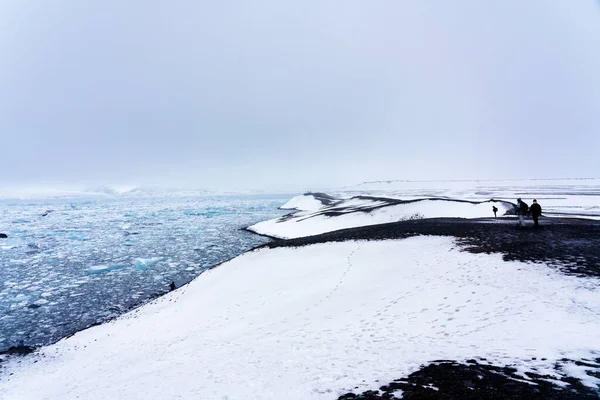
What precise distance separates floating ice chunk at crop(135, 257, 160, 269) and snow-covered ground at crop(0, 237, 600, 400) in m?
13.8

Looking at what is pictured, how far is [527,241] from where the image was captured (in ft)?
68.0

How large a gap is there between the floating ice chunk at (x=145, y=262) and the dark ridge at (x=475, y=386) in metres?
31.5

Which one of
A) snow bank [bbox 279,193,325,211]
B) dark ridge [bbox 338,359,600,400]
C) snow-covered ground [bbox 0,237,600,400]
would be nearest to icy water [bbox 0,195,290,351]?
snow-covered ground [bbox 0,237,600,400]

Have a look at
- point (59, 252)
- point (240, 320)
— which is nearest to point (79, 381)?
point (240, 320)

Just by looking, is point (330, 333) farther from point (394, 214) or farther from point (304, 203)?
point (304, 203)

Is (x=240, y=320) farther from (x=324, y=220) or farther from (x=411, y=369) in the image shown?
(x=324, y=220)

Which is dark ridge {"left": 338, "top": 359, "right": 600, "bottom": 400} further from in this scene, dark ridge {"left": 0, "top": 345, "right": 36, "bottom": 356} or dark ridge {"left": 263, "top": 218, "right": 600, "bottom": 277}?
dark ridge {"left": 0, "top": 345, "right": 36, "bottom": 356}

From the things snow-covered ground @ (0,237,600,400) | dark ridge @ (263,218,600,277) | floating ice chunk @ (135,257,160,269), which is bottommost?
floating ice chunk @ (135,257,160,269)

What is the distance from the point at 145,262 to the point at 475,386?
1373 inches

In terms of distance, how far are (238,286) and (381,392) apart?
1595cm

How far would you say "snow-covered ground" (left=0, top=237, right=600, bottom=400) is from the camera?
9383mm

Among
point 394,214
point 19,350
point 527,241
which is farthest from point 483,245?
point 394,214

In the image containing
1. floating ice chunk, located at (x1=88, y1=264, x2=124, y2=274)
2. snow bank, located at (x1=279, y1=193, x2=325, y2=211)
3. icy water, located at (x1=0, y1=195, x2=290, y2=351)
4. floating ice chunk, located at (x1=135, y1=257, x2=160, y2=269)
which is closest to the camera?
icy water, located at (x1=0, y1=195, x2=290, y2=351)

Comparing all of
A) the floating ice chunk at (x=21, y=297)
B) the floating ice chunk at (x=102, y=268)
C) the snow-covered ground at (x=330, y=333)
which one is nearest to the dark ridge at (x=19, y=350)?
the snow-covered ground at (x=330, y=333)
